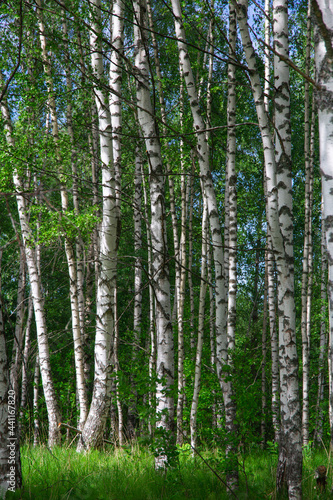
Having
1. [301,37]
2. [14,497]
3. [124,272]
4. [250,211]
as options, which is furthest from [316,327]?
[14,497]

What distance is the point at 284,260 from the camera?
127 inches

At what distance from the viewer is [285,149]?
3.26 meters

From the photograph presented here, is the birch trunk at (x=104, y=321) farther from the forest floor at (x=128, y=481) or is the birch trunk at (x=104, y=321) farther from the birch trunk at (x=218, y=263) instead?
the birch trunk at (x=218, y=263)

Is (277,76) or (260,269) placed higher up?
(277,76)

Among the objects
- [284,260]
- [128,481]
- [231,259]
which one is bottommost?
[128,481]

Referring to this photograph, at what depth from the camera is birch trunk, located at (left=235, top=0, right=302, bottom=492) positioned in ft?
10.2

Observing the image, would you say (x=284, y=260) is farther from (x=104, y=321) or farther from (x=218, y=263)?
(x=104, y=321)

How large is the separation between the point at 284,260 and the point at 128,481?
245 cm

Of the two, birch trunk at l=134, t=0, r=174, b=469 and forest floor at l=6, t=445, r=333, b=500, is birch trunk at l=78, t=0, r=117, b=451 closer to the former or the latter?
forest floor at l=6, t=445, r=333, b=500

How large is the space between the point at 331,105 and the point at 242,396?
3.31 m

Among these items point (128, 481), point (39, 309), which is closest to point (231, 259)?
point (128, 481)

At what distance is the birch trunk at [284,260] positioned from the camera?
310cm

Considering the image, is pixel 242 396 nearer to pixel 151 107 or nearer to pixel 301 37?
pixel 151 107

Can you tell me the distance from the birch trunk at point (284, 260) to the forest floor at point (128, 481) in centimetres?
63
